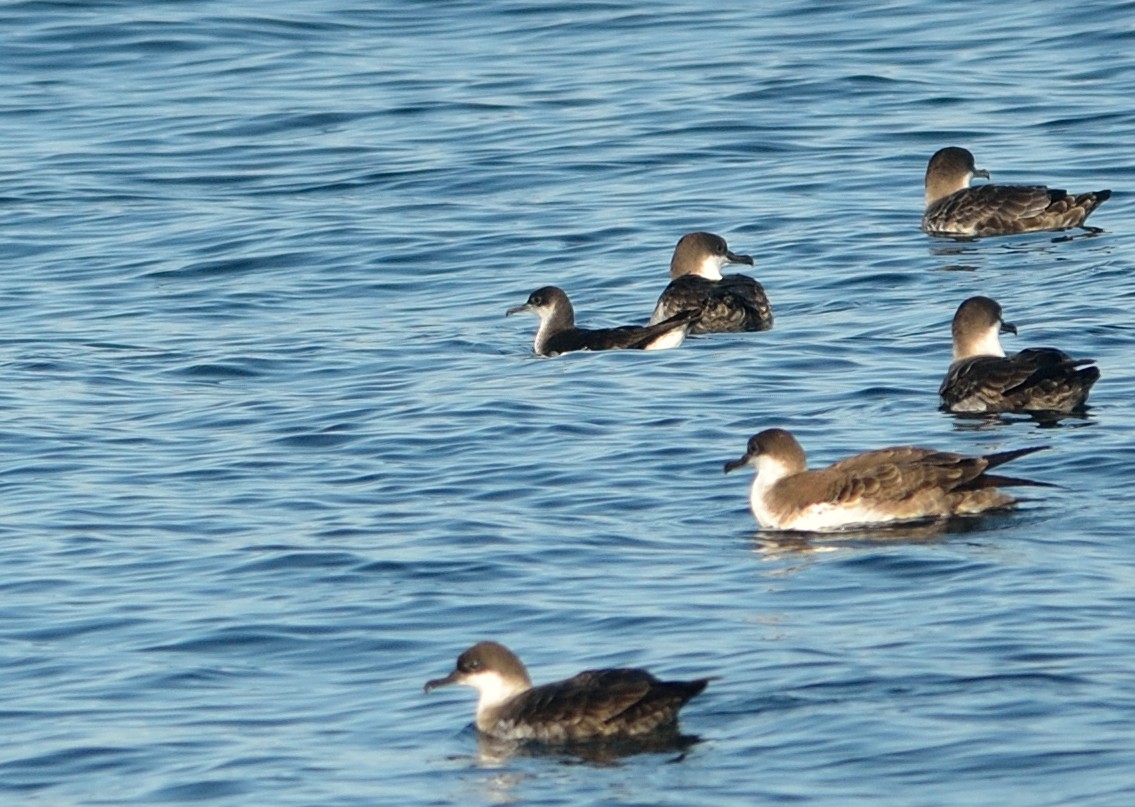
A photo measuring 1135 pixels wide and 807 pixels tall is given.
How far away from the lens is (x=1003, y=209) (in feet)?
67.4

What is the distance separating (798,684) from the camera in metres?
9.70

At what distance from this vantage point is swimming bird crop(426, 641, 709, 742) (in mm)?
9156

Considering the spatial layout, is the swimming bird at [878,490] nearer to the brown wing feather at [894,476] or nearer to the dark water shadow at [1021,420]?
the brown wing feather at [894,476]

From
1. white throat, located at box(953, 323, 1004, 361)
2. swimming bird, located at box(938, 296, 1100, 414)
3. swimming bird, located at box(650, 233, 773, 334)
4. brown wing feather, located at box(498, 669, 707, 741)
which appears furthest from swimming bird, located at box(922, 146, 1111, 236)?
brown wing feather, located at box(498, 669, 707, 741)

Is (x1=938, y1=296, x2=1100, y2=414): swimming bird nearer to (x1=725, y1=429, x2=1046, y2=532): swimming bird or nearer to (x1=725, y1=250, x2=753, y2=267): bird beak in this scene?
(x1=725, y1=429, x2=1046, y2=532): swimming bird

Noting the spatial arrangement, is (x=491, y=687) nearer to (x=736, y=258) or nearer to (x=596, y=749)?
(x=596, y=749)

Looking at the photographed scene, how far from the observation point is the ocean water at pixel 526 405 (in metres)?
9.52

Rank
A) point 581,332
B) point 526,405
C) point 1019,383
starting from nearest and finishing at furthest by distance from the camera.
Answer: point 1019,383 < point 526,405 < point 581,332

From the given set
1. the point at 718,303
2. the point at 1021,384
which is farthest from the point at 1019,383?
the point at 718,303

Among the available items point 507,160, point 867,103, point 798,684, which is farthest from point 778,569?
point 867,103

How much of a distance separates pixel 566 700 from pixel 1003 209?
12161mm

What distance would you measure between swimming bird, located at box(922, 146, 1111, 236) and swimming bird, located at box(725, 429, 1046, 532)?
27.1 ft

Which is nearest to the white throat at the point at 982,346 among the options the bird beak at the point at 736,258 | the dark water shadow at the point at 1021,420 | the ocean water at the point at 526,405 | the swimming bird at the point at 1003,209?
the ocean water at the point at 526,405

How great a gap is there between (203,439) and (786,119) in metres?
11.9
